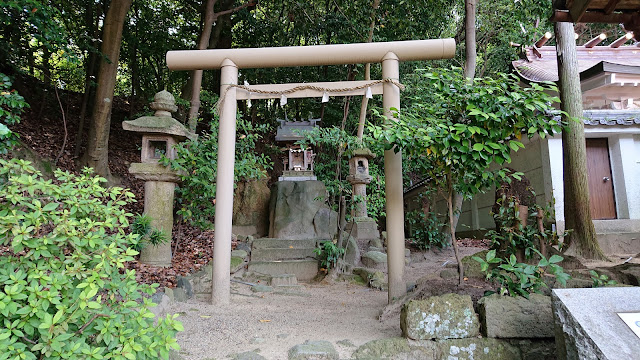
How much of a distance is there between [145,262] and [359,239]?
5.12 m

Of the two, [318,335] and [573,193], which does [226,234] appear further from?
[573,193]

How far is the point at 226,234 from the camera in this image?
461cm

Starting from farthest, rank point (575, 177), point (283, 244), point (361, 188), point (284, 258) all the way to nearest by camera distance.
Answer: point (361, 188) → point (283, 244) → point (284, 258) → point (575, 177)

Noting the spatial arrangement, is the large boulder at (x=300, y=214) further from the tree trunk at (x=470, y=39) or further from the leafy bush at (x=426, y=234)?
the tree trunk at (x=470, y=39)

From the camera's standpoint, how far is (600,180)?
7938 millimetres

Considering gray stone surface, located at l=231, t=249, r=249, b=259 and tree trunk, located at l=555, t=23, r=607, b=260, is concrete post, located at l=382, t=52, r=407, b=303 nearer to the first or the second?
tree trunk, located at l=555, t=23, r=607, b=260

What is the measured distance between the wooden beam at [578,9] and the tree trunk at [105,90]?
7789 mm

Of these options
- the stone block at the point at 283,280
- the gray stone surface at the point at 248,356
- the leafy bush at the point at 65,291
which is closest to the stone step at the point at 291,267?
the stone block at the point at 283,280

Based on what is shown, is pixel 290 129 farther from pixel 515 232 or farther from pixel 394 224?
pixel 515 232

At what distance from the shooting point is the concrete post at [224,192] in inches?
180

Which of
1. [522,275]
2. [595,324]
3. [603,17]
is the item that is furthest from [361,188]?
[595,324]

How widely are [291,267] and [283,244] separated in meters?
1.21

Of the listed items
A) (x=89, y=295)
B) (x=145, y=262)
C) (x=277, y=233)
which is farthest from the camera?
(x=277, y=233)

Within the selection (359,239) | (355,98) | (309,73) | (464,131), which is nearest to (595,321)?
(464,131)
